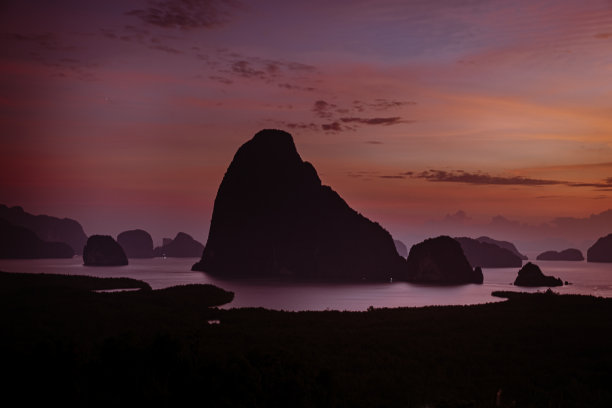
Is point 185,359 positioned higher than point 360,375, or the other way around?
point 185,359

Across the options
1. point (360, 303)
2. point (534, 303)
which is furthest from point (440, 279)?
point (534, 303)

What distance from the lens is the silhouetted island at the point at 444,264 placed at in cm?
16538

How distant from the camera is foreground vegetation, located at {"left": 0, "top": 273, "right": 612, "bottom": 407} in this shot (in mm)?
23891

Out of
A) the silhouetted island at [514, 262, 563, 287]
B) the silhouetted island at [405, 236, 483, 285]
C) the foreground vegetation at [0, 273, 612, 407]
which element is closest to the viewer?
the foreground vegetation at [0, 273, 612, 407]

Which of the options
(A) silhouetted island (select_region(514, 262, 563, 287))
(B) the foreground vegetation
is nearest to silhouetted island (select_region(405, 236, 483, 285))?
(A) silhouetted island (select_region(514, 262, 563, 287))

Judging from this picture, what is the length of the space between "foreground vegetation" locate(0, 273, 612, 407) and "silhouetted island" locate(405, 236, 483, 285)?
287 ft

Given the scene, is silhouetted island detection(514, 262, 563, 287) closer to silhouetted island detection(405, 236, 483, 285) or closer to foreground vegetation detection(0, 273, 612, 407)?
silhouetted island detection(405, 236, 483, 285)

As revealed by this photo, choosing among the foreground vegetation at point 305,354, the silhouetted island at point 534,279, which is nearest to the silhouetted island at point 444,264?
the silhouetted island at point 534,279

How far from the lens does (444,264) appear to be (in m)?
168

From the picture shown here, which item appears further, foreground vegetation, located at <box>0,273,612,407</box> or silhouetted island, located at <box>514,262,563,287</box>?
silhouetted island, located at <box>514,262,563,287</box>

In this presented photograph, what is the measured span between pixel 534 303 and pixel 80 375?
212 feet

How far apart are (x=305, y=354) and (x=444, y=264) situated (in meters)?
136

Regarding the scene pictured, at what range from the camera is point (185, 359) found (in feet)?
88.1

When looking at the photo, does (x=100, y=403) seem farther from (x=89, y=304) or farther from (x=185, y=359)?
(x=89, y=304)
